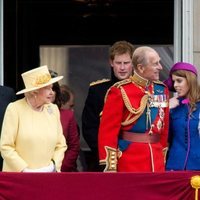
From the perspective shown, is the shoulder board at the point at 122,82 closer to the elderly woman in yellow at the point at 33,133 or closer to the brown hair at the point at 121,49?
the elderly woman in yellow at the point at 33,133

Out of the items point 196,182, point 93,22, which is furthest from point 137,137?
point 93,22

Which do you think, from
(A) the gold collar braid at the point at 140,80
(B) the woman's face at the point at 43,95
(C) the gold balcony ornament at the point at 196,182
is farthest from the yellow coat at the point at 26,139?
(C) the gold balcony ornament at the point at 196,182

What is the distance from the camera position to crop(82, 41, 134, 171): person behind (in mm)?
7895

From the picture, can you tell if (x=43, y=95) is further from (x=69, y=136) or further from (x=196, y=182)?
(x=196, y=182)

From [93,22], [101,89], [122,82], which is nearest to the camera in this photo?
[122,82]

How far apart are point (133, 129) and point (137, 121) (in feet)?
0.23

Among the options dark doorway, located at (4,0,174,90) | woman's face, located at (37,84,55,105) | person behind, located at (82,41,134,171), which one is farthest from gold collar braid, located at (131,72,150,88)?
dark doorway, located at (4,0,174,90)

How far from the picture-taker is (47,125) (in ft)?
23.7

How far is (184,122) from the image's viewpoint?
24.0 feet

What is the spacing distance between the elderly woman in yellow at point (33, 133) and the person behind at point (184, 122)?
878 millimetres

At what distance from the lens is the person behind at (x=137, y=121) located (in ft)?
23.5

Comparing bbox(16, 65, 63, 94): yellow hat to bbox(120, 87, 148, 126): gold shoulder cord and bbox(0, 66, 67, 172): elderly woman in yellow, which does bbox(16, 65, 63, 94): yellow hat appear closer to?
bbox(0, 66, 67, 172): elderly woman in yellow

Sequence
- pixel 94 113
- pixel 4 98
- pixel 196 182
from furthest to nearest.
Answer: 1. pixel 94 113
2. pixel 4 98
3. pixel 196 182

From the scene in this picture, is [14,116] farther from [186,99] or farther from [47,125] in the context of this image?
[186,99]
